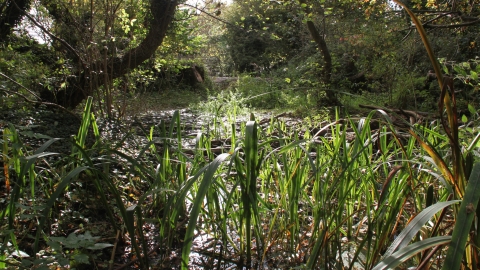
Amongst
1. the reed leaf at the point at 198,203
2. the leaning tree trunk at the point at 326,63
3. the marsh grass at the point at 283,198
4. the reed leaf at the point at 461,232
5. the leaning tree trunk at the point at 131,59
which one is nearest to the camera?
the reed leaf at the point at 461,232

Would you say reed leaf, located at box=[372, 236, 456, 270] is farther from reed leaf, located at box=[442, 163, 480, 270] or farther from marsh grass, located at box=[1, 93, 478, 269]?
marsh grass, located at box=[1, 93, 478, 269]

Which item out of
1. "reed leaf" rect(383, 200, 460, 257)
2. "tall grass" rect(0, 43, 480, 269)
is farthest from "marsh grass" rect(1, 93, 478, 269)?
"reed leaf" rect(383, 200, 460, 257)

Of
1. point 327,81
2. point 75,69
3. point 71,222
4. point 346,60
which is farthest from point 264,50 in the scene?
point 71,222

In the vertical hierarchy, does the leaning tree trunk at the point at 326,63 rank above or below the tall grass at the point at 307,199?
above

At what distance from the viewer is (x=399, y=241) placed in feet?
2.16

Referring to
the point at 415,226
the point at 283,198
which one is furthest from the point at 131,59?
the point at 415,226

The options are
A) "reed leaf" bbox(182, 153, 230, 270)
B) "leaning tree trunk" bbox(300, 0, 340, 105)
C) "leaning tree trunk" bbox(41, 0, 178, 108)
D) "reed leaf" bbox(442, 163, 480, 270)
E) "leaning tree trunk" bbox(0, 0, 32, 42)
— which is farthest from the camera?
"leaning tree trunk" bbox(300, 0, 340, 105)

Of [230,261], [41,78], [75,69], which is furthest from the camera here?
[75,69]

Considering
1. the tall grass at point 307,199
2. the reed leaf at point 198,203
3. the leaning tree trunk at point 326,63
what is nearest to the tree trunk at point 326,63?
the leaning tree trunk at point 326,63

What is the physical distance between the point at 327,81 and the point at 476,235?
6441mm

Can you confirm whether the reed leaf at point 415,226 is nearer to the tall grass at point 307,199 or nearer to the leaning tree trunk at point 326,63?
the tall grass at point 307,199

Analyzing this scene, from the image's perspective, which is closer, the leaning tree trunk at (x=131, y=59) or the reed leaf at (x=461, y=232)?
the reed leaf at (x=461, y=232)

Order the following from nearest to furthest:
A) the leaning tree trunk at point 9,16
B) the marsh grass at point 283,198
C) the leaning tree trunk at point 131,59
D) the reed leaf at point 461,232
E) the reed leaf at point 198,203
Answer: the reed leaf at point 461,232, the reed leaf at point 198,203, the marsh grass at point 283,198, the leaning tree trunk at point 9,16, the leaning tree trunk at point 131,59

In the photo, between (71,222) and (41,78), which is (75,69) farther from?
(71,222)
